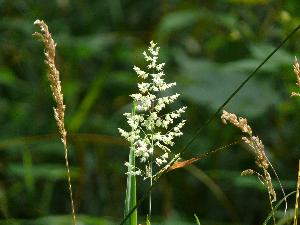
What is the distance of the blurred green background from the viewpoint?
2.76 metres

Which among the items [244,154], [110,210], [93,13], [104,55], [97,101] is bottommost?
[110,210]

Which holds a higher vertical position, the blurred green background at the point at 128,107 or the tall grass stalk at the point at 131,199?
the blurred green background at the point at 128,107

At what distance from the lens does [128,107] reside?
2.98 meters

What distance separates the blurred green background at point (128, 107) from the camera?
109 inches

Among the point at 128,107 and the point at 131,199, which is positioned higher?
the point at 128,107

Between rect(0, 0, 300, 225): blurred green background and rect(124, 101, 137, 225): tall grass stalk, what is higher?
rect(0, 0, 300, 225): blurred green background

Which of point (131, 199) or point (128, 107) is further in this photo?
point (128, 107)

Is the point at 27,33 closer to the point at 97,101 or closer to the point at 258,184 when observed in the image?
the point at 97,101

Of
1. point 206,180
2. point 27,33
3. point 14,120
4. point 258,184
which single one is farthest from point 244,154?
point 27,33

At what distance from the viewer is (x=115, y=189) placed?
301cm

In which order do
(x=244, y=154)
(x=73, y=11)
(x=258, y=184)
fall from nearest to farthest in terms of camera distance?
(x=258, y=184) < (x=244, y=154) < (x=73, y=11)

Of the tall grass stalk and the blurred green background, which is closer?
the tall grass stalk

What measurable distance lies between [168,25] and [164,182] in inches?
26.3

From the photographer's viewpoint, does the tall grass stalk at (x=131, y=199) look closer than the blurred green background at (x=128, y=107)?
Yes
